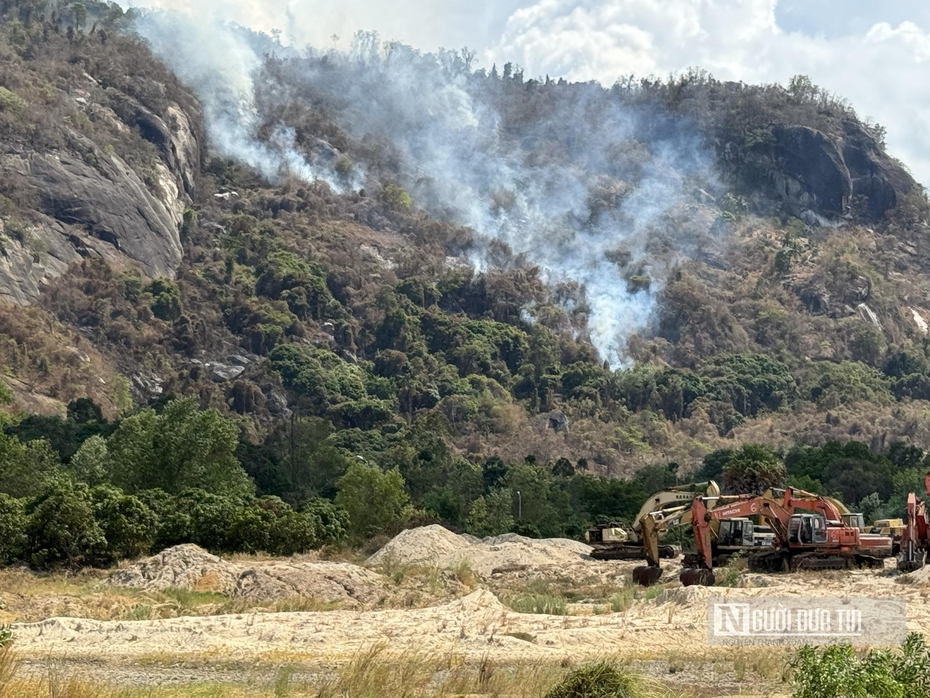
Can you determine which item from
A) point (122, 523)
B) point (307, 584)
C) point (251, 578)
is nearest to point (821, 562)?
point (307, 584)

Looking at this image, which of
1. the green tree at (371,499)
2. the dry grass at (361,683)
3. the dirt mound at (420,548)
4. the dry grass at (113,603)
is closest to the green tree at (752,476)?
the green tree at (371,499)

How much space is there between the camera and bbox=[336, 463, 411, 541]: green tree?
8769 cm

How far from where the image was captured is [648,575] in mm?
49781

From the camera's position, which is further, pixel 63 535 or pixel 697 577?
pixel 63 535

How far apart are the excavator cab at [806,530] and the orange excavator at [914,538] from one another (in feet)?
9.07

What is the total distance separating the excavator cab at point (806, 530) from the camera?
50094mm

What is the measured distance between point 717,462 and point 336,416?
65766mm

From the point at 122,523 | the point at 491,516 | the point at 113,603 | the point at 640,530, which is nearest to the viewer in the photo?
the point at 113,603

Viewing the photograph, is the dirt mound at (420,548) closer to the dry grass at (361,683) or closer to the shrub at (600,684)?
the dry grass at (361,683)

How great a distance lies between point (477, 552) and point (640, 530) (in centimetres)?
1162

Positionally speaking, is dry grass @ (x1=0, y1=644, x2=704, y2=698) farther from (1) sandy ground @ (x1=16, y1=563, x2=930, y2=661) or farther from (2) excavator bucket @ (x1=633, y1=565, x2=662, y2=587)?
(2) excavator bucket @ (x1=633, y1=565, x2=662, y2=587)

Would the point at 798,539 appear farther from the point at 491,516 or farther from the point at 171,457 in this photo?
the point at 491,516

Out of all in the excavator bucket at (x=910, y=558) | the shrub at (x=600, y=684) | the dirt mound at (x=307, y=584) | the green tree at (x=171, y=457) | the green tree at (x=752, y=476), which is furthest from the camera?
the green tree at (x=752, y=476)

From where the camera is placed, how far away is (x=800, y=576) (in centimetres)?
4722
